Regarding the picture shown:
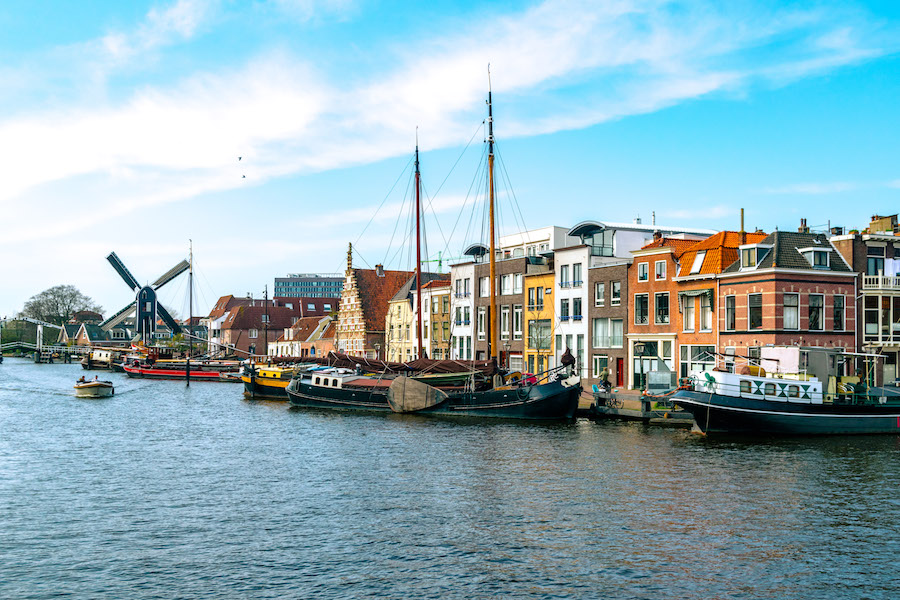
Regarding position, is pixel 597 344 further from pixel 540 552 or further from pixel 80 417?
pixel 540 552

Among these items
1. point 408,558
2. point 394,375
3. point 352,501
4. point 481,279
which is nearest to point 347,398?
point 394,375

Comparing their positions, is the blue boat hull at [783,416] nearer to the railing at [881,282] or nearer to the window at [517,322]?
the railing at [881,282]

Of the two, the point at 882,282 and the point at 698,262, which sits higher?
the point at 698,262

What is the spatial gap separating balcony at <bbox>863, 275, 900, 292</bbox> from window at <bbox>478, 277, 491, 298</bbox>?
39111 millimetres

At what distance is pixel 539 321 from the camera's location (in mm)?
82750

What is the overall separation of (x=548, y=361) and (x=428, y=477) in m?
45.8

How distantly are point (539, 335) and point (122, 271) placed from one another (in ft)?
458

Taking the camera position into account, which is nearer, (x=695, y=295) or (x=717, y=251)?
(x=717, y=251)

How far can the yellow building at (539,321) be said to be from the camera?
8119 cm

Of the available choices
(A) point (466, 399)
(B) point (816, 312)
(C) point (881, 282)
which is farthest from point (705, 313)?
(A) point (466, 399)

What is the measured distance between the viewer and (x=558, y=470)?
38.0 meters

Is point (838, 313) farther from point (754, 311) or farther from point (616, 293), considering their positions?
point (616, 293)

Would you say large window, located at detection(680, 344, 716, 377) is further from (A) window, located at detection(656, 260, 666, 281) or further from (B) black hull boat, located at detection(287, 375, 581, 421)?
(B) black hull boat, located at detection(287, 375, 581, 421)

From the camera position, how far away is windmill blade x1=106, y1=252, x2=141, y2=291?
192 meters
